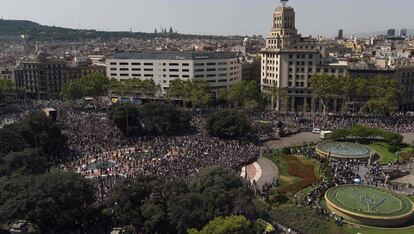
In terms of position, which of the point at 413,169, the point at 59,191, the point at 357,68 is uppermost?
the point at 357,68

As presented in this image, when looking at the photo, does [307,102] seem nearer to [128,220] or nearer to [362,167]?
[362,167]

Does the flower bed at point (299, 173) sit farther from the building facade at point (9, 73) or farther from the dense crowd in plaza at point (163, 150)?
the building facade at point (9, 73)

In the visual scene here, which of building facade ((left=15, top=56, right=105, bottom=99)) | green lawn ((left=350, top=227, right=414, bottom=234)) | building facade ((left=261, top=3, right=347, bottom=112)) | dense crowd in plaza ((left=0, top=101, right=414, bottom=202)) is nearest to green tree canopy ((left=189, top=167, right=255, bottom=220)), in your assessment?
dense crowd in plaza ((left=0, top=101, right=414, bottom=202))

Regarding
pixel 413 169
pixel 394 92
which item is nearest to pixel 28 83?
pixel 394 92

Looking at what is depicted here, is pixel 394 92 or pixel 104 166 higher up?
pixel 394 92

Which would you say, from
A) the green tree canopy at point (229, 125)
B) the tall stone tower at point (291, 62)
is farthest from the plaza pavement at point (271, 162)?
the tall stone tower at point (291, 62)
